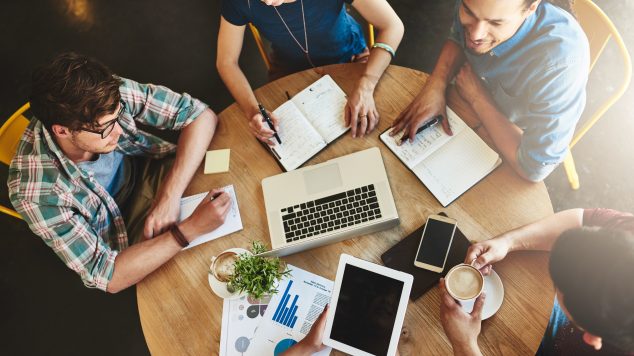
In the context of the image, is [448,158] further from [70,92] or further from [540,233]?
[70,92]

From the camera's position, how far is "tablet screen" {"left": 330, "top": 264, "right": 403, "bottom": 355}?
1.13 meters

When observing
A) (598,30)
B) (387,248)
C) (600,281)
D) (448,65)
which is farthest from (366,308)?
(598,30)

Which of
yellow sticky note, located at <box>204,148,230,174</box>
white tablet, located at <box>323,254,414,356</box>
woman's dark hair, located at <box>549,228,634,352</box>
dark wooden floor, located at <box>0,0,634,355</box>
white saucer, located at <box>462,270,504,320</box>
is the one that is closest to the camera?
woman's dark hair, located at <box>549,228,634,352</box>

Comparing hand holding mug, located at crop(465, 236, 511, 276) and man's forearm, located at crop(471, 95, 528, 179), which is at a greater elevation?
man's forearm, located at crop(471, 95, 528, 179)

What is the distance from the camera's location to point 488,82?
4.75 ft

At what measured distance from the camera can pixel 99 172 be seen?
62.1 inches

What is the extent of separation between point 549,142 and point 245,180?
3.08 ft

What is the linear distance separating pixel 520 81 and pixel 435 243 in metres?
0.53

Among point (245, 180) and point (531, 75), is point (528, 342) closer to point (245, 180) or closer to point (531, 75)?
point (531, 75)

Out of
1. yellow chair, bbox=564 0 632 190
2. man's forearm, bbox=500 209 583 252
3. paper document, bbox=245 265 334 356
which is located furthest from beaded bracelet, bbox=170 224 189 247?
yellow chair, bbox=564 0 632 190

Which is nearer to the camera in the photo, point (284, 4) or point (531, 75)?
point (531, 75)

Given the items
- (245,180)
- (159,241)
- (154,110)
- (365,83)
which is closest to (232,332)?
(159,241)

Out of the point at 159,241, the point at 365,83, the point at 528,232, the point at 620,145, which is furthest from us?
the point at 620,145

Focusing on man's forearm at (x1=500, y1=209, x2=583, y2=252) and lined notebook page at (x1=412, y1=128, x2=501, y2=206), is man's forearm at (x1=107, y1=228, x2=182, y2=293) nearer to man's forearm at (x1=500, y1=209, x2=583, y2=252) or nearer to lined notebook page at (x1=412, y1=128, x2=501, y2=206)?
lined notebook page at (x1=412, y1=128, x2=501, y2=206)
